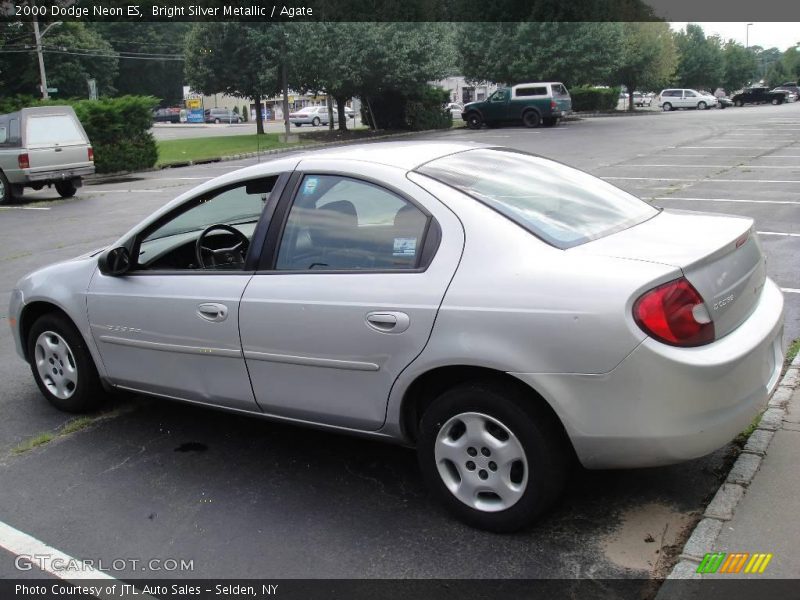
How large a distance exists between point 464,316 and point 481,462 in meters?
0.64

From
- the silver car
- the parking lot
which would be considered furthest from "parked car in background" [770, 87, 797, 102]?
the silver car

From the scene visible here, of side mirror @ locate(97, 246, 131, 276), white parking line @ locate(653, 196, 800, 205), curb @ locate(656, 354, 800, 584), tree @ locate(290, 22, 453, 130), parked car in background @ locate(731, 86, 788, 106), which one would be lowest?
curb @ locate(656, 354, 800, 584)

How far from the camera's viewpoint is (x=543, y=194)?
4020 mm

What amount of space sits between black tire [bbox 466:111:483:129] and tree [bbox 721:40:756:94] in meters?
47.8

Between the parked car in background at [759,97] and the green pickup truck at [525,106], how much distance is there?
2813 centimetres

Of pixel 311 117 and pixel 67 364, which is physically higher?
pixel 311 117

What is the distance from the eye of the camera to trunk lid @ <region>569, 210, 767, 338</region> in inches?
132

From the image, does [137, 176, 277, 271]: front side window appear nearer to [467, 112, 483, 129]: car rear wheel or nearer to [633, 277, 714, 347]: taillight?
[633, 277, 714, 347]: taillight

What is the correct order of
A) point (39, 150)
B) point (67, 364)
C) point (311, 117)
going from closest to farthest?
point (67, 364) < point (39, 150) < point (311, 117)

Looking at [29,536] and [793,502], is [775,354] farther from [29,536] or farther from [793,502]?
[29,536]

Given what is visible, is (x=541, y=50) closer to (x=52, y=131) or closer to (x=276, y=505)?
(x=52, y=131)

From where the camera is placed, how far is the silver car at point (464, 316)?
3215mm

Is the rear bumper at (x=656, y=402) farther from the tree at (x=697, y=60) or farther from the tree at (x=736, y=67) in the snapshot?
the tree at (x=736, y=67)

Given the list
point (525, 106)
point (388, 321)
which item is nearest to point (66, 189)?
point (388, 321)
